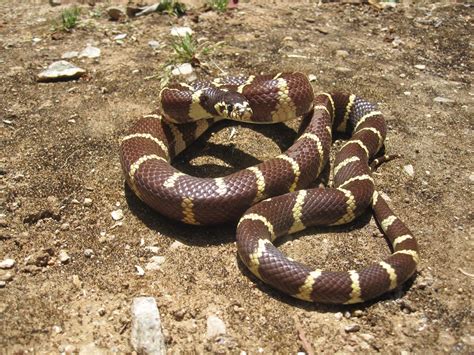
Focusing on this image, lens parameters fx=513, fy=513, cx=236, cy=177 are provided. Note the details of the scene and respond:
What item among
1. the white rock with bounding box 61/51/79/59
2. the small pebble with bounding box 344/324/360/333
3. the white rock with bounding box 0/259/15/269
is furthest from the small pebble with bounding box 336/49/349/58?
the white rock with bounding box 0/259/15/269

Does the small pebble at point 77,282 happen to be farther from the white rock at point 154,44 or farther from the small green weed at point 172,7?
the small green weed at point 172,7

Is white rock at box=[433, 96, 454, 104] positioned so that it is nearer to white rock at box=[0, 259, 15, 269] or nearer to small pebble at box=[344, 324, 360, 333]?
small pebble at box=[344, 324, 360, 333]

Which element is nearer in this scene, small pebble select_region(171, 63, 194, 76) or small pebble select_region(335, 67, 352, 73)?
small pebble select_region(171, 63, 194, 76)

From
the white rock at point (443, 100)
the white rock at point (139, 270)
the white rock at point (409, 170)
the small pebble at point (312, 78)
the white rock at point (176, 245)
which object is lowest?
the white rock at point (176, 245)

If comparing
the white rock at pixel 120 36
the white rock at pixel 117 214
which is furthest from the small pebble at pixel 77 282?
the white rock at pixel 120 36

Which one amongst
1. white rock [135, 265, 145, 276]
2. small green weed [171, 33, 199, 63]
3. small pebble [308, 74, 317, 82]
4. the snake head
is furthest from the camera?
small green weed [171, 33, 199, 63]

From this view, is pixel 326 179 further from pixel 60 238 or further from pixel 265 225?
pixel 60 238
